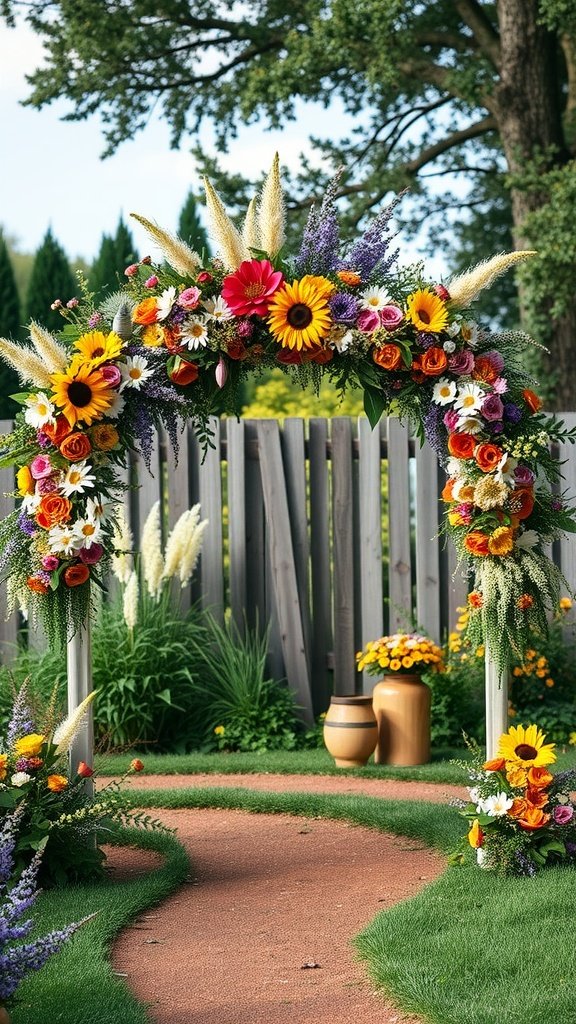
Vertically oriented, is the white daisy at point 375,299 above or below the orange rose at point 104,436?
above

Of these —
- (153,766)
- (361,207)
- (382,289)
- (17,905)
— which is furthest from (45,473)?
(361,207)

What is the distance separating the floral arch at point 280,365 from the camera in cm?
444

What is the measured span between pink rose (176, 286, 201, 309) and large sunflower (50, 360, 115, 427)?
1.37 ft

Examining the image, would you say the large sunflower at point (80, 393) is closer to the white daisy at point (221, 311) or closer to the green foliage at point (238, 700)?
the white daisy at point (221, 311)

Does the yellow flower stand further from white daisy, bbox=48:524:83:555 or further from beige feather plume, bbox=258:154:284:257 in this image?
beige feather plume, bbox=258:154:284:257

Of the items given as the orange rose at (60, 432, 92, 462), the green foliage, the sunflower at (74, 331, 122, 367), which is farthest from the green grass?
the sunflower at (74, 331, 122, 367)

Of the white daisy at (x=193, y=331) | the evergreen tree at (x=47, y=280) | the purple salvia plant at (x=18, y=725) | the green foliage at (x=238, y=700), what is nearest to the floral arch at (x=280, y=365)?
the white daisy at (x=193, y=331)

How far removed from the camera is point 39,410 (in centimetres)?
448

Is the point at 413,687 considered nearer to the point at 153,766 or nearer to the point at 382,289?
the point at 153,766

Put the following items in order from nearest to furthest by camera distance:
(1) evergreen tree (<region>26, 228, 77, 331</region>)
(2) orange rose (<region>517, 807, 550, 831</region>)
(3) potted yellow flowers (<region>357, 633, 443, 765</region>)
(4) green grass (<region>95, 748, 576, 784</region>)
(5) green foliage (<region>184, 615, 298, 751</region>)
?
(2) orange rose (<region>517, 807, 550, 831</region>) → (4) green grass (<region>95, 748, 576, 784</region>) → (3) potted yellow flowers (<region>357, 633, 443, 765</region>) → (5) green foliage (<region>184, 615, 298, 751</region>) → (1) evergreen tree (<region>26, 228, 77, 331</region>)

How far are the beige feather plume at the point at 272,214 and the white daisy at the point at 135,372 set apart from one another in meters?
0.63

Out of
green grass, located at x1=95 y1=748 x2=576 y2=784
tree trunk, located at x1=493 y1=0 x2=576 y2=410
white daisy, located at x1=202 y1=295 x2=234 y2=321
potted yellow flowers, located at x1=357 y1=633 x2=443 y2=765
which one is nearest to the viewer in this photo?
white daisy, located at x1=202 y1=295 x2=234 y2=321

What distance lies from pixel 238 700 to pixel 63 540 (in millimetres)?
3321

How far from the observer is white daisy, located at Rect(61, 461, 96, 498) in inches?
174
